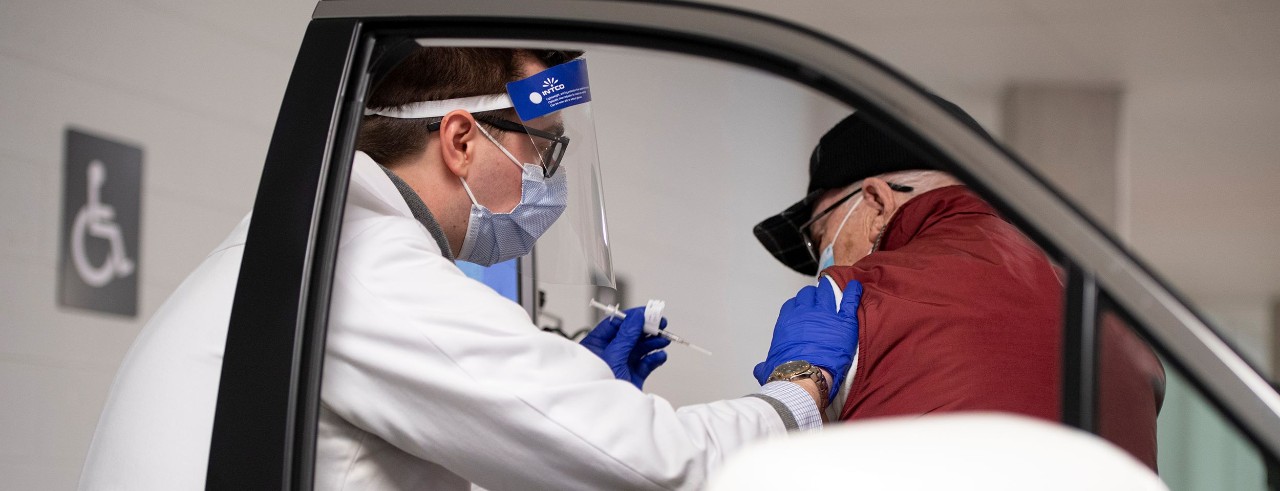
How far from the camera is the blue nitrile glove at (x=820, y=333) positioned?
1405 mm

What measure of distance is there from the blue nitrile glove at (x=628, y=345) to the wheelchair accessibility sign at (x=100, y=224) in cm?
113

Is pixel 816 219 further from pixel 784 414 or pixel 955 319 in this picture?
pixel 784 414

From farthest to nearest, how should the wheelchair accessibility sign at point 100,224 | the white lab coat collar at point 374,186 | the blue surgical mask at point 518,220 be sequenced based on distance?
the wheelchair accessibility sign at point 100,224, the blue surgical mask at point 518,220, the white lab coat collar at point 374,186

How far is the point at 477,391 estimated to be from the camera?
0.97 metres

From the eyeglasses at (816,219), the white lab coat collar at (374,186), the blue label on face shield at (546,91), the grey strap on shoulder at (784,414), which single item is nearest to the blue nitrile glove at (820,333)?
the grey strap on shoulder at (784,414)

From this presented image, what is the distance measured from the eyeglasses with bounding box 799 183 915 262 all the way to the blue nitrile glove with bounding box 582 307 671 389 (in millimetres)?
323

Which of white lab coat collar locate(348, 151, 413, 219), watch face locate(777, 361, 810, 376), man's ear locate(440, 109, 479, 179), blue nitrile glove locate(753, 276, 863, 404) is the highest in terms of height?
man's ear locate(440, 109, 479, 179)

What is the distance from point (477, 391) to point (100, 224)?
169 cm

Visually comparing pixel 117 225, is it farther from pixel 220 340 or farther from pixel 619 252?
pixel 619 252

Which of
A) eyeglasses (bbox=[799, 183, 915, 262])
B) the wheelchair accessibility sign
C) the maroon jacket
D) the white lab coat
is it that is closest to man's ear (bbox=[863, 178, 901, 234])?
eyeglasses (bbox=[799, 183, 915, 262])

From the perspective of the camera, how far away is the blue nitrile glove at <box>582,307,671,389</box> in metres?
1.85

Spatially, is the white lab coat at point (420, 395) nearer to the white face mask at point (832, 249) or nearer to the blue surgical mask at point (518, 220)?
the blue surgical mask at point (518, 220)

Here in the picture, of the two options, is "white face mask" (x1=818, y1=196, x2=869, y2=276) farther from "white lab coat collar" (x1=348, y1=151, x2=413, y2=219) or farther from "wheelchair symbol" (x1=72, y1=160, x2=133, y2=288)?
"wheelchair symbol" (x1=72, y1=160, x2=133, y2=288)

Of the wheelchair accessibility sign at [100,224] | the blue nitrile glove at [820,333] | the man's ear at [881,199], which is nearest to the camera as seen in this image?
the blue nitrile glove at [820,333]
